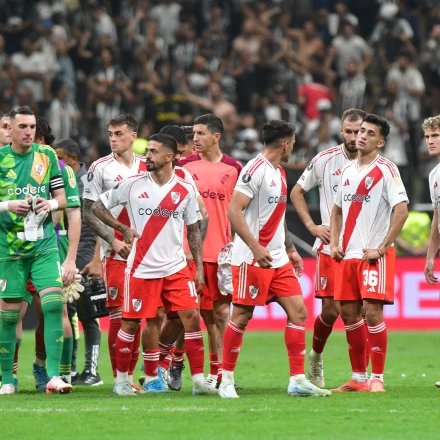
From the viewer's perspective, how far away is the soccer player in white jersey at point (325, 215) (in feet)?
34.9

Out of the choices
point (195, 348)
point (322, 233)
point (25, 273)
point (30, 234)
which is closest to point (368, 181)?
point (322, 233)

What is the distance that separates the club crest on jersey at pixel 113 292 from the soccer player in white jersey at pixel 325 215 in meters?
1.96

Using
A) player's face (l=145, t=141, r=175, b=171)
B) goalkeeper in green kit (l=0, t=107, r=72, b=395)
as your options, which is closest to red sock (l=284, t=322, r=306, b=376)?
player's face (l=145, t=141, r=175, b=171)

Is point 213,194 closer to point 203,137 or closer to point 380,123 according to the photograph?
point 203,137

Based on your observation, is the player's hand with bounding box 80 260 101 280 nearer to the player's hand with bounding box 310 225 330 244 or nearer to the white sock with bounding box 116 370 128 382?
the white sock with bounding box 116 370 128 382

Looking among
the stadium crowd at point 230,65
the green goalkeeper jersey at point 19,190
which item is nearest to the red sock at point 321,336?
the green goalkeeper jersey at point 19,190

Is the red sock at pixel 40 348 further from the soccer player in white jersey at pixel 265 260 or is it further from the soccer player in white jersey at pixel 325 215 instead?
the soccer player in white jersey at pixel 325 215

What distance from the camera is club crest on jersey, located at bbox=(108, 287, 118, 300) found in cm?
1055

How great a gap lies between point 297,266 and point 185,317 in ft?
3.97

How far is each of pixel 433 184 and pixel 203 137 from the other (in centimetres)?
232

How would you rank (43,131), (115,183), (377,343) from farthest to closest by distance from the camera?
(43,131) < (115,183) < (377,343)

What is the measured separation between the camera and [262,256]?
9.24 meters

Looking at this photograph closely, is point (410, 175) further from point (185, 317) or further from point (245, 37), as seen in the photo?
point (185, 317)

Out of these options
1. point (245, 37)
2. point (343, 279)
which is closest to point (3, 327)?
point (343, 279)
